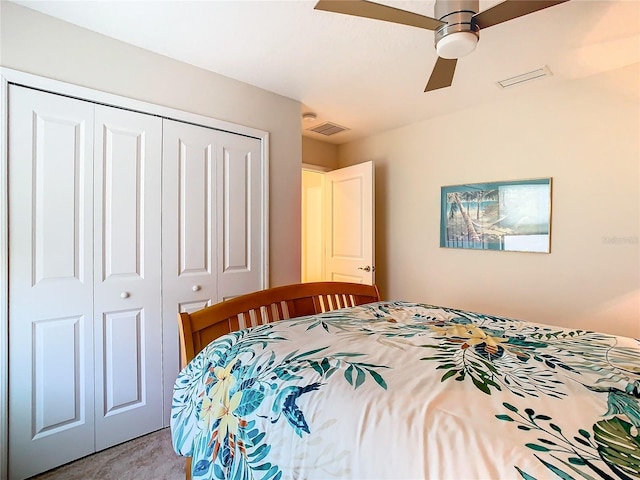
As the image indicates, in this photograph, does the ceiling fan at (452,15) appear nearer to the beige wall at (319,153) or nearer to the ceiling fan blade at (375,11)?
the ceiling fan blade at (375,11)

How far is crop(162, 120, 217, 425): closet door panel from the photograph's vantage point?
2.13 m

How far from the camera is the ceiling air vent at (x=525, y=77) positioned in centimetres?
226

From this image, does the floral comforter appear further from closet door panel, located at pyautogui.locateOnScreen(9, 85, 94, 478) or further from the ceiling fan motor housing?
the ceiling fan motor housing

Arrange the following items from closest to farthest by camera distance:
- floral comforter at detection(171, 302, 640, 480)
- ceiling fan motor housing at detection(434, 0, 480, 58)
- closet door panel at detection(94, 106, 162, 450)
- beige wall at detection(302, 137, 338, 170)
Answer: floral comforter at detection(171, 302, 640, 480), ceiling fan motor housing at detection(434, 0, 480, 58), closet door panel at detection(94, 106, 162, 450), beige wall at detection(302, 137, 338, 170)

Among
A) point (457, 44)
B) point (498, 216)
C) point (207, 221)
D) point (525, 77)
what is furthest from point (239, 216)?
point (525, 77)

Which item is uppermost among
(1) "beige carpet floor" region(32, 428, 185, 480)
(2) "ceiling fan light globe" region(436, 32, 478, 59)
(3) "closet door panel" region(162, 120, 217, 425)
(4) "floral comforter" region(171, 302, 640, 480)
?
(2) "ceiling fan light globe" region(436, 32, 478, 59)

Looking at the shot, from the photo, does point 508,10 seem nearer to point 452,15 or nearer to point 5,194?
point 452,15

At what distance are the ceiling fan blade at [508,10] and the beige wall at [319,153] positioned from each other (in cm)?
257

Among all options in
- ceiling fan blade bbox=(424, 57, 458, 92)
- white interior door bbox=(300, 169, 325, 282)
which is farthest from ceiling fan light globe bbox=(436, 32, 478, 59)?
white interior door bbox=(300, 169, 325, 282)

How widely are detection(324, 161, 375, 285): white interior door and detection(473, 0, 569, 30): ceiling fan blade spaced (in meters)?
2.04

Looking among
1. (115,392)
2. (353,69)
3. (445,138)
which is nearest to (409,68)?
(353,69)

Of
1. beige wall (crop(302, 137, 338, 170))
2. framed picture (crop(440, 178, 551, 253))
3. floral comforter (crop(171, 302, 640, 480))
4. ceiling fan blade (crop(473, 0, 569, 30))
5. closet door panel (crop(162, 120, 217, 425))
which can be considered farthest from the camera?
beige wall (crop(302, 137, 338, 170))

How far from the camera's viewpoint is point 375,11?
4.13ft

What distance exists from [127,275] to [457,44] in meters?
2.22
